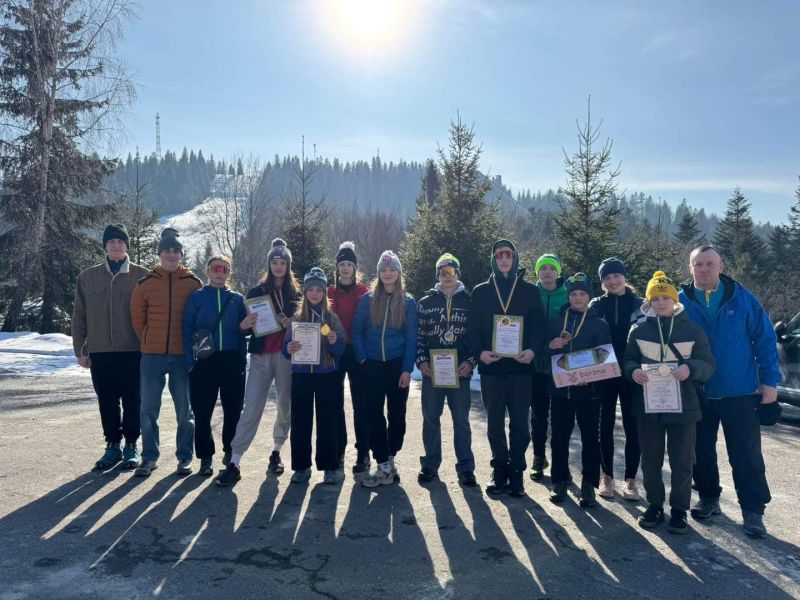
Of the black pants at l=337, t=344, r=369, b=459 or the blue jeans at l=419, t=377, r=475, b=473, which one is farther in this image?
the black pants at l=337, t=344, r=369, b=459

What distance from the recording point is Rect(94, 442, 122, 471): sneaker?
18.2 feet

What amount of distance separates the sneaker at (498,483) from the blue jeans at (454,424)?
0.95 feet

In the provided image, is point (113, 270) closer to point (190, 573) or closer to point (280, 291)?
point (280, 291)

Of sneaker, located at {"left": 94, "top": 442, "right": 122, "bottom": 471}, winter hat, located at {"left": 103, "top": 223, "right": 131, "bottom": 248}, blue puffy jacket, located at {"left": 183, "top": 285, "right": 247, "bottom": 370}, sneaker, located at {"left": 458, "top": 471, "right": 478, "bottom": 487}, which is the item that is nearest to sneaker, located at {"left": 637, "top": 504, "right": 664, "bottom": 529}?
sneaker, located at {"left": 458, "top": 471, "right": 478, "bottom": 487}

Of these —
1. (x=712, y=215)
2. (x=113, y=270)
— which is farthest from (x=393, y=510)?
(x=712, y=215)

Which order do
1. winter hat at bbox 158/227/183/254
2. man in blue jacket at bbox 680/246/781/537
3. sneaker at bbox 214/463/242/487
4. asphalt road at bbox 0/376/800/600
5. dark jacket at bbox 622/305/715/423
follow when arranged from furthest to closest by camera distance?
winter hat at bbox 158/227/183/254, sneaker at bbox 214/463/242/487, man in blue jacket at bbox 680/246/781/537, dark jacket at bbox 622/305/715/423, asphalt road at bbox 0/376/800/600

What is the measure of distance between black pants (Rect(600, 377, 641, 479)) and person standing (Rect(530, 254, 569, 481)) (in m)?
0.56

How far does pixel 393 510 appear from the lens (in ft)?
15.3

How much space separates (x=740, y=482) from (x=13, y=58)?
20.8 metres

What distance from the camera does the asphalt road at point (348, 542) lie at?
3428mm

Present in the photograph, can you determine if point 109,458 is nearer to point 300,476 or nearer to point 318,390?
point 300,476

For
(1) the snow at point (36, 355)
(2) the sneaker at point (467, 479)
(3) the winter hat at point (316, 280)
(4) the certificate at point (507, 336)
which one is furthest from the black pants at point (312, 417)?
(1) the snow at point (36, 355)

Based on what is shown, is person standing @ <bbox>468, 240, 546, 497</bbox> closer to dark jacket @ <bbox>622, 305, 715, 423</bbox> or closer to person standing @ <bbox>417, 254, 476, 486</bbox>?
person standing @ <bbox>417, 254, 476, 486</bbox>

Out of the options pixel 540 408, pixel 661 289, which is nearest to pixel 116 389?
pixel 540 408
